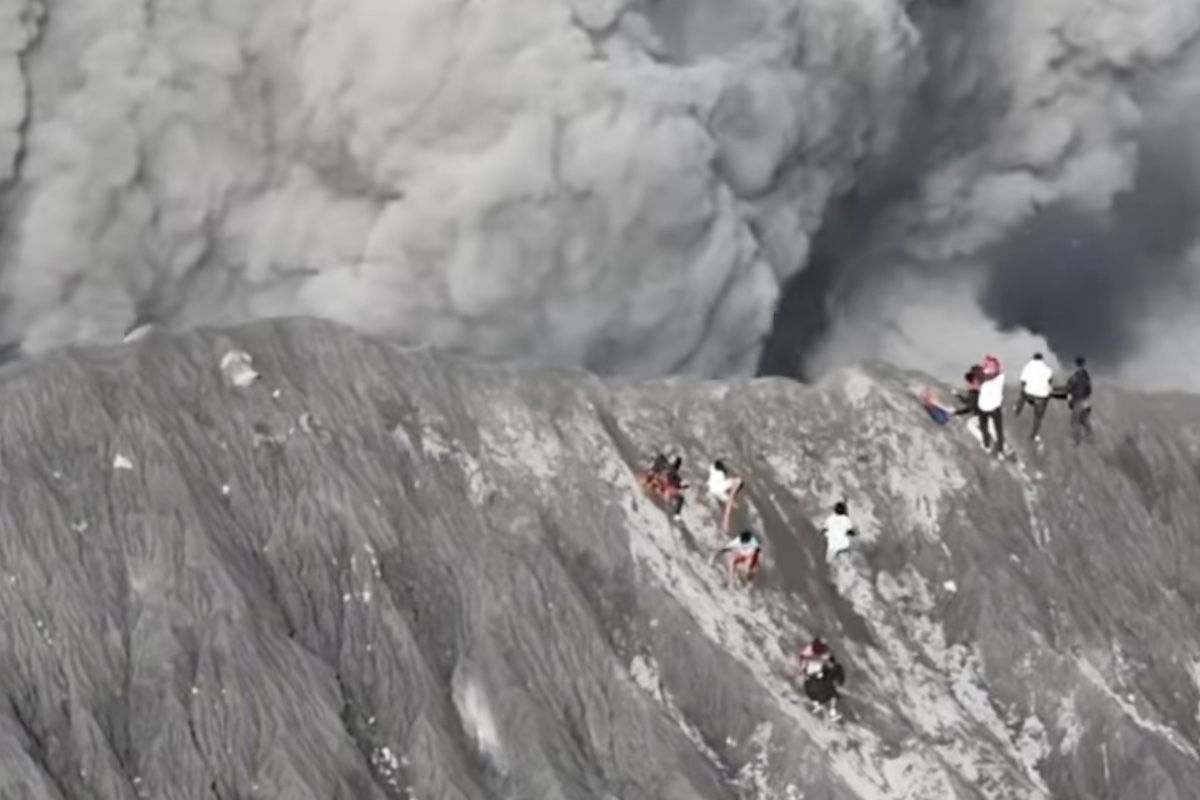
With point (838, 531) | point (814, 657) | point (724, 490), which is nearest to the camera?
point (814, 657)

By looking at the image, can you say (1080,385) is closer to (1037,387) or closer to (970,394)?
(1037,387)

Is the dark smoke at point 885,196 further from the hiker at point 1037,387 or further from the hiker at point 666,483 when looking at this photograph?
the hiker at point 666,483

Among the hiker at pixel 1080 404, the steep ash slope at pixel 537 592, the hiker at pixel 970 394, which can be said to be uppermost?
the hiker at pixel 1080 404

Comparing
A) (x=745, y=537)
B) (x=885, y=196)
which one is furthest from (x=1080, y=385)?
(x=885, y=196)

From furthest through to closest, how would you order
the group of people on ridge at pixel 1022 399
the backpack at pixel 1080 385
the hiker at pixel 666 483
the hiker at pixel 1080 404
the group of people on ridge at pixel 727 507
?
the hiker at pixel 1080 404 → the backpack at pixel 1080 385 → the group of people on ridge at pixel 1022 399 → the hiker at pixel 666 483 → the group of people on ridge at pixel 727 507

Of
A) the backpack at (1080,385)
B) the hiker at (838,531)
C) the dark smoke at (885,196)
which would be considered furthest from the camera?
the dark smoke at (885,196)

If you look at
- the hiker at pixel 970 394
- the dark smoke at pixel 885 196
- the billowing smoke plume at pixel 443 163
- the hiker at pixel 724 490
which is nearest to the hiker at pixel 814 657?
the hiker at pixel 724 490

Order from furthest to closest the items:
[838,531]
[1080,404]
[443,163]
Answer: [443,163] < [1080,404] < [838,531]

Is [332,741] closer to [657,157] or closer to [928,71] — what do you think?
[657,157]
